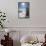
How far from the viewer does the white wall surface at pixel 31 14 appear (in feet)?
13.5

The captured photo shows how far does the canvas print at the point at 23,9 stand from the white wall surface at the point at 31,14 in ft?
0.30

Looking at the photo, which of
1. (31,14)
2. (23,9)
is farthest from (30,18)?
(23,9)

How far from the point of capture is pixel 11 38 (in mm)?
4195

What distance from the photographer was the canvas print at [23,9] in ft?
13.6

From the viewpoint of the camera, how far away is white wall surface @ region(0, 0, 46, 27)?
13.5 ft

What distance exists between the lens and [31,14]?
4.16 metres

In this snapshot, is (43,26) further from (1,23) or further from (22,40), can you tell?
(1,23)

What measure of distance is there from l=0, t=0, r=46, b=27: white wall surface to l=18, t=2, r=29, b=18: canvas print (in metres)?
0.09

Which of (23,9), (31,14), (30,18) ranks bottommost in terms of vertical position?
(30,18)

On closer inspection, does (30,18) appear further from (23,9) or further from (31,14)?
(23,9)

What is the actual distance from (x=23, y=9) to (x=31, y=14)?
28cm

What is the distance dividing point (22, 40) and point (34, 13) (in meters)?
0.90

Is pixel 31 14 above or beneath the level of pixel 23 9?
beneath

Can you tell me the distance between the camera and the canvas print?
13.6 ft
